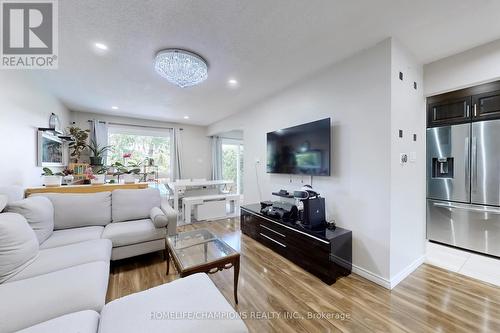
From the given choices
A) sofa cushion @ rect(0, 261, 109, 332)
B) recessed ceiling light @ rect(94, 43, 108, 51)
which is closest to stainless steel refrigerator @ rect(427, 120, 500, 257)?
sofa cushion @ rect(0, 261, 109, 332)

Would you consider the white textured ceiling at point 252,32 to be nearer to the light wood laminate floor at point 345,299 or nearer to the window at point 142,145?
the window at point 142,145

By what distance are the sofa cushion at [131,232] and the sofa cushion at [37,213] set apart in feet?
1.65

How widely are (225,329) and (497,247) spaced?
11.5 feet

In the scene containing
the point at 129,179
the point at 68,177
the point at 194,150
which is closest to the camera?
the point at 68,177

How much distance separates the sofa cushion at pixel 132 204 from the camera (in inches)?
104

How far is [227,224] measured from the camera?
402cm

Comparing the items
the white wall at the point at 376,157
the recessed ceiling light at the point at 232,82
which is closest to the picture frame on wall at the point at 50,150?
the recessed ceiling light at the point at 232,82

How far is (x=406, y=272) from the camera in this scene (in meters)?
2.14

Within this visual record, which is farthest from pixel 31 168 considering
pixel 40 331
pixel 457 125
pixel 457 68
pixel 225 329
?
pixel 457 125

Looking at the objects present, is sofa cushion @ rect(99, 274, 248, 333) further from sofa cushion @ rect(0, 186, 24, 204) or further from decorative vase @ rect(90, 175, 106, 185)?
decorative vase @ rect(90, 175, 106, 185)

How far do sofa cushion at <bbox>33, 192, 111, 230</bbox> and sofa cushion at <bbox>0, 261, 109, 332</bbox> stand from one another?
126cm

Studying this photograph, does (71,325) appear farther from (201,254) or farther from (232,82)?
(232,82)

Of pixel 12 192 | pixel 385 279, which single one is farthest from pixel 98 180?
pixel 385 279

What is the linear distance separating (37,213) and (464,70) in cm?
483
